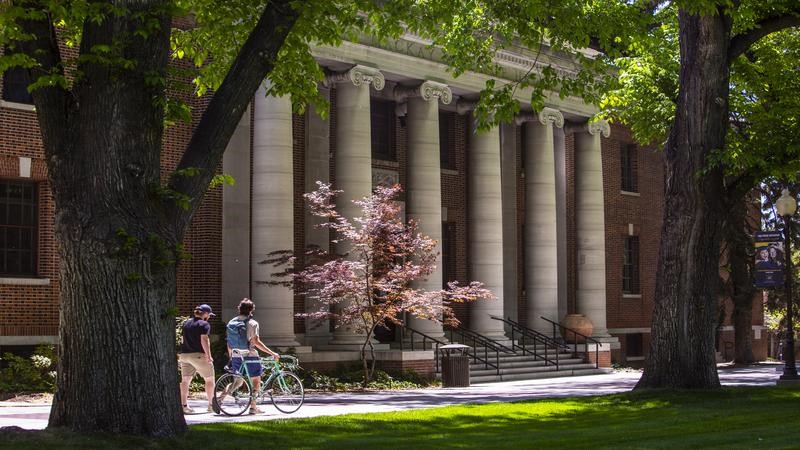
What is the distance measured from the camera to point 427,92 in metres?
32.8

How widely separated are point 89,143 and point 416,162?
19918mm

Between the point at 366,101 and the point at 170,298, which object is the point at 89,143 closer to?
the point at 170,298

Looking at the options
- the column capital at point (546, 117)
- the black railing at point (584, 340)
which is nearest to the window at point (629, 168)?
the column capital at point (546, 117)

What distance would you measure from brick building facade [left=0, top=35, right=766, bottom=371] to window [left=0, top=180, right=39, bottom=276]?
0.09 ft

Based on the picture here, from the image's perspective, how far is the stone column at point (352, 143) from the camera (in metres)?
30.1

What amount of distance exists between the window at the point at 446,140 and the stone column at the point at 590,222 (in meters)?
4.76

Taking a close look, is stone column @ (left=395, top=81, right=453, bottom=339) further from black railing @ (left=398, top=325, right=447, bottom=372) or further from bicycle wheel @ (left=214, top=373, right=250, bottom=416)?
bicycle wheel @ (left=214, top=373, right=250, bottom=416)

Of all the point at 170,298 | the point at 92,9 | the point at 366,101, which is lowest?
the point at 170,298

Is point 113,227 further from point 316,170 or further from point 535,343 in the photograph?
point 535,343

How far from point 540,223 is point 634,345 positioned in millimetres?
9822

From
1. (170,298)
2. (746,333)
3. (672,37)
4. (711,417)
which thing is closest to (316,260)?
(672,37)

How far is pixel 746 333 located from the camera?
46062mm

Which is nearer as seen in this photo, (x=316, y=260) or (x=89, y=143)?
(x=89, y=143)

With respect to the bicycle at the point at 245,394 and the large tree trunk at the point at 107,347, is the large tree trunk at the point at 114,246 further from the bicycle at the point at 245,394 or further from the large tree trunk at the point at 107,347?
the bicycle at the point at 245,394
